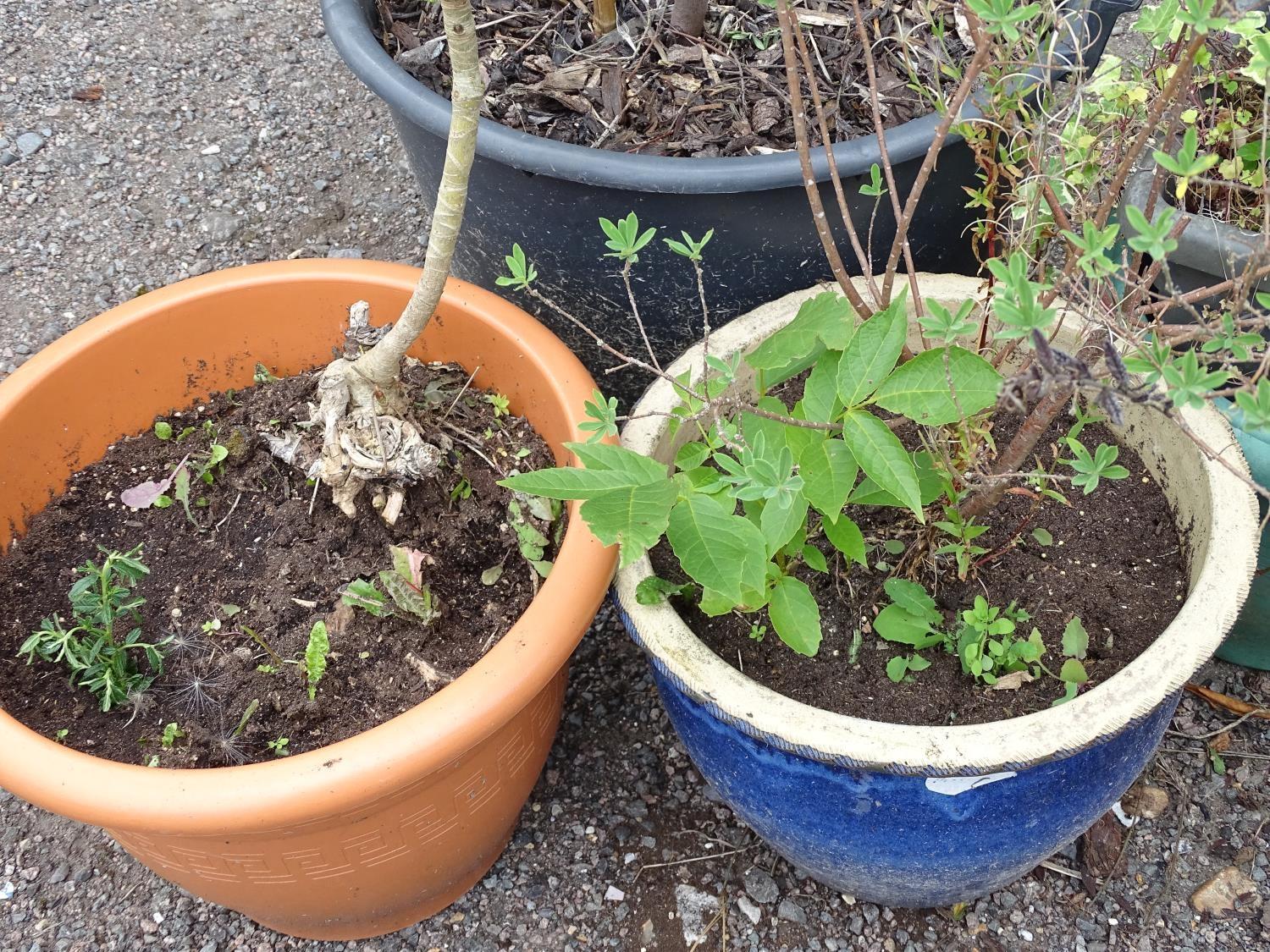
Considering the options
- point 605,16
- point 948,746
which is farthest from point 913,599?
point 605,16

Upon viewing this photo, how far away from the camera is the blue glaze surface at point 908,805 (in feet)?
3.67

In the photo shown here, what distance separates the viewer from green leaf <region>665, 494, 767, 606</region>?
3.37 ft

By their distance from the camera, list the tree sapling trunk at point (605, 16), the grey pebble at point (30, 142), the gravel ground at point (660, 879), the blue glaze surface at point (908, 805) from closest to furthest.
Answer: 1. the blue glaze surface at point (908, 805)
2. the gravel ground at point (660, 879)
3. the tree sapling trunk at point (605, 16)
4. the grey pebble at point (30, 142)

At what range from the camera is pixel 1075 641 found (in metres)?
1.23

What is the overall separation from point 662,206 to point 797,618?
661 mm

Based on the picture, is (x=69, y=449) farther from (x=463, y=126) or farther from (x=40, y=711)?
(x=463, y=126)

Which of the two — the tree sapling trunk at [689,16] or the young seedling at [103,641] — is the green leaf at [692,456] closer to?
the young seedling at [103,641]

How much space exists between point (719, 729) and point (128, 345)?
1011 mm

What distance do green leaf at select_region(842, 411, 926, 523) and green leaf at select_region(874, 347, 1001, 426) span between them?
0.04m

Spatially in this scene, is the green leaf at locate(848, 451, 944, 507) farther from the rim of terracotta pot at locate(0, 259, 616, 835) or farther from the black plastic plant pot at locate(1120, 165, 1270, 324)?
the black plastic plant pot at locate(1120, 165, 1270, 324)

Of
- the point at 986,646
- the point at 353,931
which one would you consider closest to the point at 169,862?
the point at 353,931

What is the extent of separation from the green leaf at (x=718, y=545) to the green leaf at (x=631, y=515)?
0.03 meters

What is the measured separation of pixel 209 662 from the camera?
1.31 m

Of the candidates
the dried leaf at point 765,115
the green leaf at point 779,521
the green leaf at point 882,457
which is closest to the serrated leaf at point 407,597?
the green leaf at point 779,521
